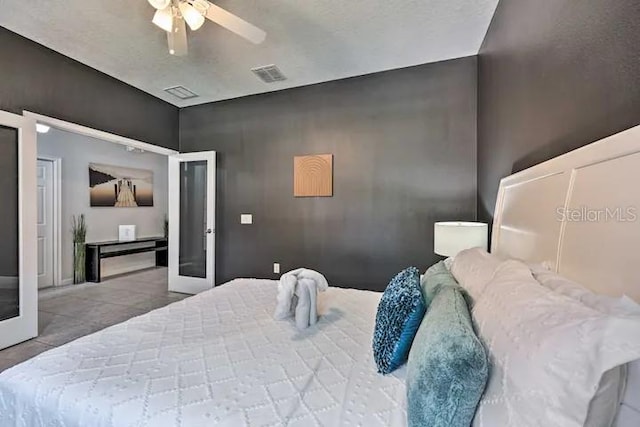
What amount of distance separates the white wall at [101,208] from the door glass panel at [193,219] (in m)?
1.98

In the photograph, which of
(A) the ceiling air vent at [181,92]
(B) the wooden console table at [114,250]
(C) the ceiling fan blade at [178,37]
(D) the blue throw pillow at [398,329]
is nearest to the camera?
(D) the blue throw pillow at [398,329]

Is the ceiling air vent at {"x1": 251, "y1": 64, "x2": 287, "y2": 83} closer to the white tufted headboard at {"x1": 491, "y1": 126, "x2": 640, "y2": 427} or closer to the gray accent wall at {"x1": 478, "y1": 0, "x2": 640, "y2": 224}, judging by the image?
the gray accent wall at {"x1": 478, "y1": 0, "x2": 640, "y2": 224}

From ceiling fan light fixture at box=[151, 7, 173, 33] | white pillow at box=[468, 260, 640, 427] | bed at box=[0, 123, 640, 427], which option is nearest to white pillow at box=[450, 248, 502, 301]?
bed at box=[0, 123, 640, 427]

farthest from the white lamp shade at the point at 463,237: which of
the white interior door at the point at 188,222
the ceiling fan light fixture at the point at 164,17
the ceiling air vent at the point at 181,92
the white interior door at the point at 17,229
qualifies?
the white interior door at the point at 17,229

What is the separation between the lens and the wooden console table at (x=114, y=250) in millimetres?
5023

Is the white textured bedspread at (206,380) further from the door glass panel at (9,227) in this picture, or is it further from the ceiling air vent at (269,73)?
the ceiling air vent at (269,73)

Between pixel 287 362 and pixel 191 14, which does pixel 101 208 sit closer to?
pixel 191 14

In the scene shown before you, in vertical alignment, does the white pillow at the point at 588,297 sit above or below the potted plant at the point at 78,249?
above

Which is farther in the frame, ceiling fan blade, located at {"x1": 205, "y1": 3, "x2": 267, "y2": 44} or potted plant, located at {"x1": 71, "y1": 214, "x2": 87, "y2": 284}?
potted plant, located at {"x1": 71, "y1": 214, "x2": 87, "y2": 284}

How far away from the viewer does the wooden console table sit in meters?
5.02

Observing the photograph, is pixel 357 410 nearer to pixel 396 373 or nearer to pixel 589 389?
pixel 396 373

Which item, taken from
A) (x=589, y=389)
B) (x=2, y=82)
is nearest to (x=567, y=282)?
(x=589, y=389)

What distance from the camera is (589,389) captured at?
1.85 ft

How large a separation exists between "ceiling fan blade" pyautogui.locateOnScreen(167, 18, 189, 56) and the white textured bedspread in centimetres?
176
